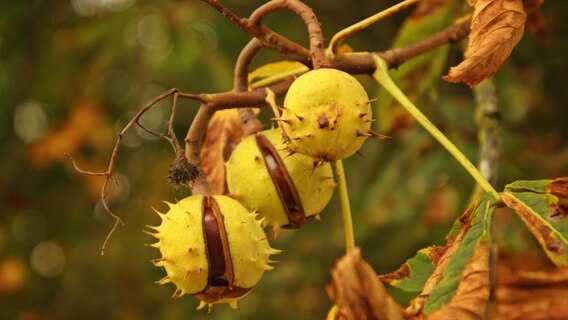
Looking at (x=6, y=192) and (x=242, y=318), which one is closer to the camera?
(x=242, y=318)

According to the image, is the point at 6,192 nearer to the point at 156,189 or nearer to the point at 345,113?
the point at 156,189

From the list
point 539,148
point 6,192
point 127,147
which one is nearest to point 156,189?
point 127,147

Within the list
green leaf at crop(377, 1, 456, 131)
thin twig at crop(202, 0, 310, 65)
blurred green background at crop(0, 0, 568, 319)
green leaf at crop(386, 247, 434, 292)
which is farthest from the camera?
blurred green background at crop(0, 0, 568, 319)

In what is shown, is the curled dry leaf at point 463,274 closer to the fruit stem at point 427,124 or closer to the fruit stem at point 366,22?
the fruit stem at point 427,124

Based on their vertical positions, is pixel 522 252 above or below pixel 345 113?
below

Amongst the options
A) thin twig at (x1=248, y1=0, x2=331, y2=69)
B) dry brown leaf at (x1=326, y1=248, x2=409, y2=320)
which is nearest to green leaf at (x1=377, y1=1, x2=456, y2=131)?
thin twig at (x1=248, y1=0, x2=331, y2=69)

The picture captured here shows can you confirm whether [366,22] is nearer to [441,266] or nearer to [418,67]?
[441,266]

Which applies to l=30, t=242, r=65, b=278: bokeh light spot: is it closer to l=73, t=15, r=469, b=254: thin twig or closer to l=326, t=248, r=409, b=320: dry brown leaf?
l=73, t=15, r=469, b=254: thin twig
